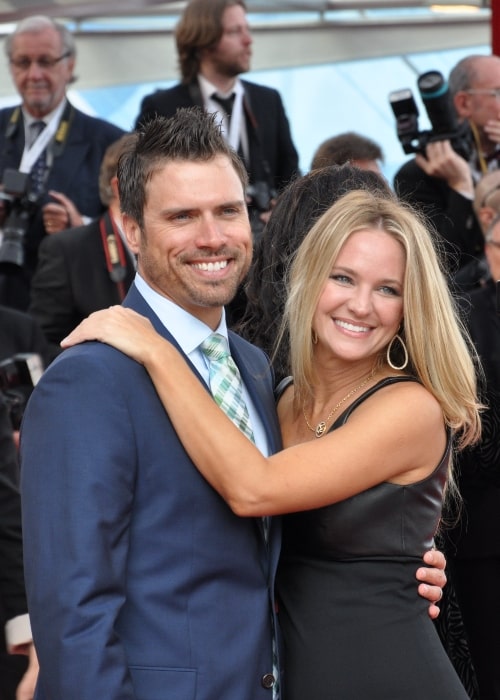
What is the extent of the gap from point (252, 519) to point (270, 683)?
300 mm

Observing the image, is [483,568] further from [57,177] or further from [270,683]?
[57,177]

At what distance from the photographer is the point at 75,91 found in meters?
→ 10.8

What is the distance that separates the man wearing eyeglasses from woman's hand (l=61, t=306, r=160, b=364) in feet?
9.37

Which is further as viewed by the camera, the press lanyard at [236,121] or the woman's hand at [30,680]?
the press lanyard at [236,121]

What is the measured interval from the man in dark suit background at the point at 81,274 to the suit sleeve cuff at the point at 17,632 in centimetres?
189

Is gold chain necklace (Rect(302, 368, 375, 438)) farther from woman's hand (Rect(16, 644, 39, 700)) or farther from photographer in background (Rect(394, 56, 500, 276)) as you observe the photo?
photographer in background (Rect(394, 56, 500, 276))

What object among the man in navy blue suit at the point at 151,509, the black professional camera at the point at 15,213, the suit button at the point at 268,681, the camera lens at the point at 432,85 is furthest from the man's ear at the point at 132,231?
the camera lens at the point at 432,85

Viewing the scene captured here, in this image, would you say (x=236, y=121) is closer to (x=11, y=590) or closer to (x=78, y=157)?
(x=78, y=157)

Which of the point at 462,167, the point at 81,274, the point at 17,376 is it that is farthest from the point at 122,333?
the point at 462,167

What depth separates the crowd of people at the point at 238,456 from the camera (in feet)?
6.79

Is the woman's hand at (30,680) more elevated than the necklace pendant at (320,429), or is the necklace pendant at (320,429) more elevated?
the necklace pendant at (320,429)

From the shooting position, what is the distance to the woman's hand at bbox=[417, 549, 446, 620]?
2.45 meters

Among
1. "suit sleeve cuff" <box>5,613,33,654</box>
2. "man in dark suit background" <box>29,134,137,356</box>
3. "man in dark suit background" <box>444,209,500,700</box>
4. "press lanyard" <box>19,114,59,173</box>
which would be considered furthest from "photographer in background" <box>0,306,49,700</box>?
"press lanyard" <box>19,114,59,173</box>

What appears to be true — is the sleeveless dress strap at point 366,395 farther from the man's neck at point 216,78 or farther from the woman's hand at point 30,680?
the man's neck at point 216,78
